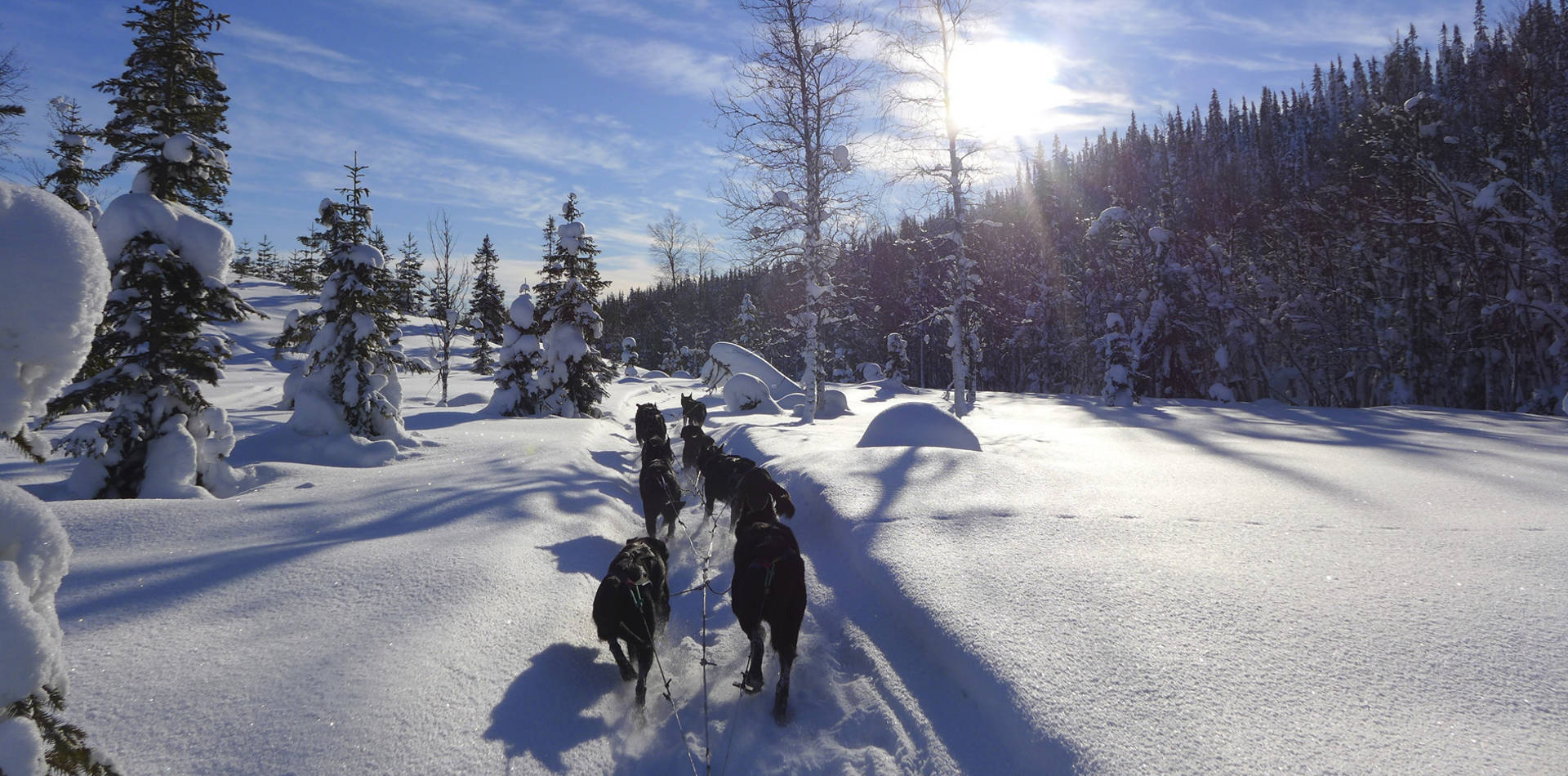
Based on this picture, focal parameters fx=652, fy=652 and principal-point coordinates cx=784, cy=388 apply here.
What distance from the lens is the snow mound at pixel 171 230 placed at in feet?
27.7

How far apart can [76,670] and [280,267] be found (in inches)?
4472

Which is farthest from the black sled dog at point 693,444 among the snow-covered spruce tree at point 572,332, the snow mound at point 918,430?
the snow-covered spruce tree at point 572,332

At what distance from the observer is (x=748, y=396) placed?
2330 cm

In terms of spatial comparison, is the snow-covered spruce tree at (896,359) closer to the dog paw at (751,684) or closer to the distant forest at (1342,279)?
the distant forest at (1342,279)

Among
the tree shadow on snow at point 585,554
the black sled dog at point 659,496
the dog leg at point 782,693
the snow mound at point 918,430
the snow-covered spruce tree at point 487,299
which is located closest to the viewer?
the dog leg at point 782,693

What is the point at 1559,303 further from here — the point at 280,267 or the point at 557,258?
the point at 280,267

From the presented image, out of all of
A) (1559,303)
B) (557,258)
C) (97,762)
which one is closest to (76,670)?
(97,762)

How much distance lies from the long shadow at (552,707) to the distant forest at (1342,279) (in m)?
14.7

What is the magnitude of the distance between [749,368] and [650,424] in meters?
14.1

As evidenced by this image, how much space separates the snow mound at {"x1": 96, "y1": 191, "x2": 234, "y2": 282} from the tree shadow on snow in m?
7.02

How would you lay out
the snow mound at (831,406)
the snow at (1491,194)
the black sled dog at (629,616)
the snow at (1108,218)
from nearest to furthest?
the black sled dog at (629,616)
the snow mound at (831,406)
the snow at (1491,194)
the snow at (1108,218)

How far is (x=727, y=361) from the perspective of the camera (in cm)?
2769

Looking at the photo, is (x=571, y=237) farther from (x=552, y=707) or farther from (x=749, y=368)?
(x=552, y=707)

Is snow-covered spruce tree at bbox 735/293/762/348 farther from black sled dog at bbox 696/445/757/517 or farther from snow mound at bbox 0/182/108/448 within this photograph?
snow mound at bbox 0/182/108/448
